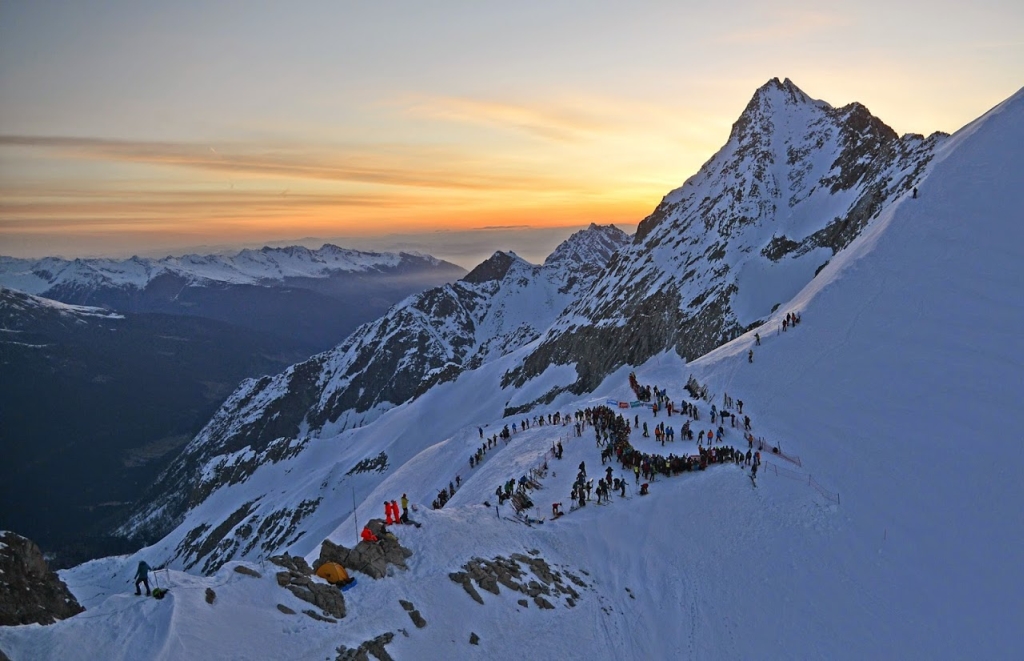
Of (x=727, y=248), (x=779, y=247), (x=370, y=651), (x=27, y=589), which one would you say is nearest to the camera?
(x=370, y=651)

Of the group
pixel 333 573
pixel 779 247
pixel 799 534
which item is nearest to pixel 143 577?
pixel 333 573

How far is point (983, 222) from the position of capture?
4862 centimetres

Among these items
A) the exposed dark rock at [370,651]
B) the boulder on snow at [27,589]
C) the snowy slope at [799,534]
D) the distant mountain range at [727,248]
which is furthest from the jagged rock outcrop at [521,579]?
the distant mountain range at [727,248]

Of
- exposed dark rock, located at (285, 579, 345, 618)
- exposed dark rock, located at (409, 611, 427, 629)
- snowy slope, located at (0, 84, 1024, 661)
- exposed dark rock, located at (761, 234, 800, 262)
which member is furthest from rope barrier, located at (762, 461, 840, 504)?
exposed dark rock, located at (761, 234, 800, 262)

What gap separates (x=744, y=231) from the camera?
114062mm

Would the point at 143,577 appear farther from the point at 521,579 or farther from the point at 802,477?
the point at 802,477

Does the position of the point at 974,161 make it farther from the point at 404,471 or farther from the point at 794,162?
the point at 794,162

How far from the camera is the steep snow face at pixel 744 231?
9200cm

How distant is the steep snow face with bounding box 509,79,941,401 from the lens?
92.0 meters

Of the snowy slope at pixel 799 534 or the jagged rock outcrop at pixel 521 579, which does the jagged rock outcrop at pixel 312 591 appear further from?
the jagged rock outcrop at pixel 521 579

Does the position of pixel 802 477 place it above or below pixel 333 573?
above

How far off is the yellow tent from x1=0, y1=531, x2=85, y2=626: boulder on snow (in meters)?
12.8

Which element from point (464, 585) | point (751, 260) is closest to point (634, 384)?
point (464, 585)

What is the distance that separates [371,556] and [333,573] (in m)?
1.56
